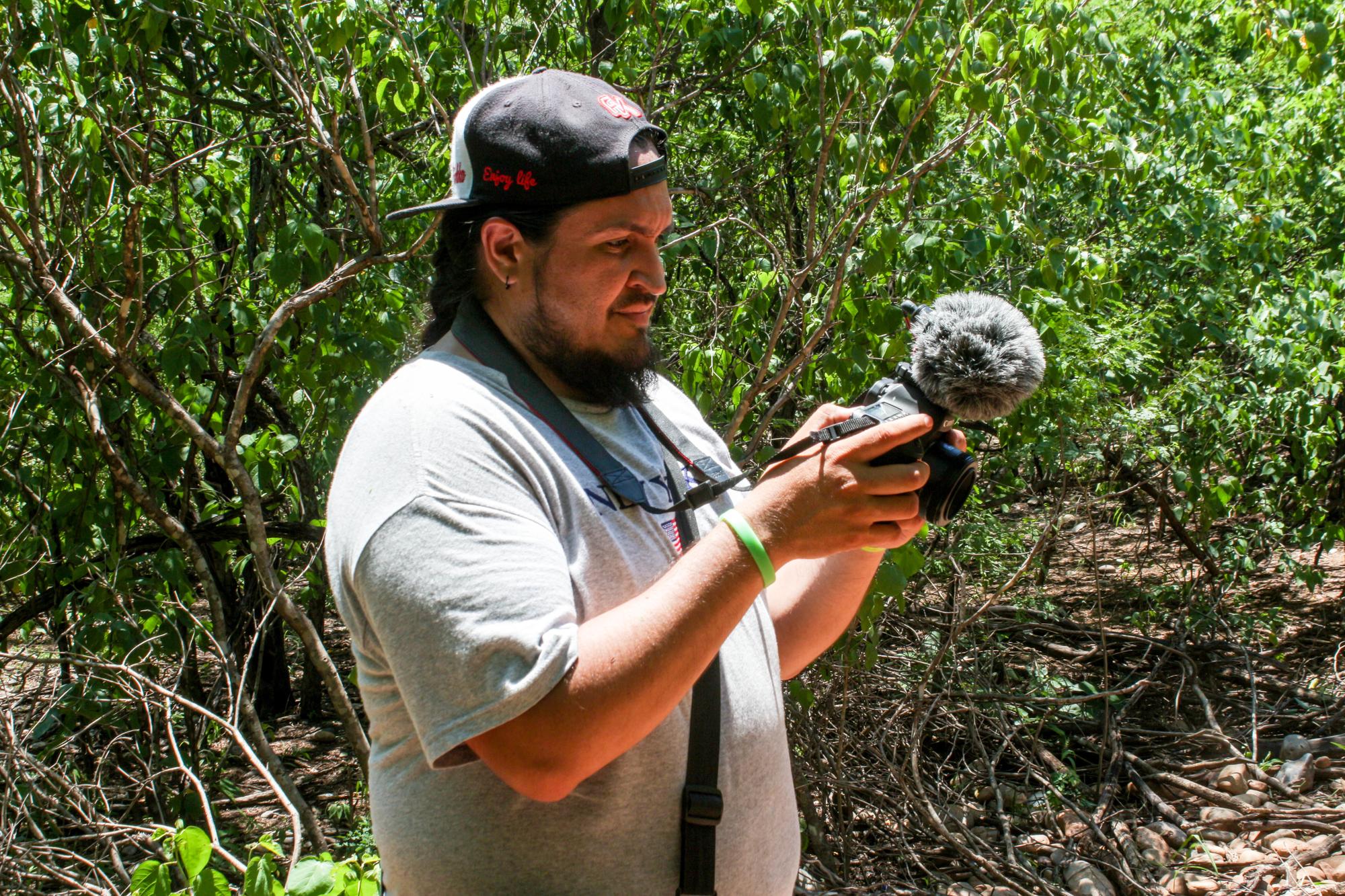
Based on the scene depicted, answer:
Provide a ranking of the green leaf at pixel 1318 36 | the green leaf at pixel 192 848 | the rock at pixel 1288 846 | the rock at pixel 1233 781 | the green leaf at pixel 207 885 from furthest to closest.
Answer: the rock at pixel 1233 781
the rock at pixel 1288 846
the green leaf at pixel 1318 36
the green leaf at pixel 207 885
the green leaf at pixel 192 848

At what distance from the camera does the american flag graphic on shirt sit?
1.44 metres

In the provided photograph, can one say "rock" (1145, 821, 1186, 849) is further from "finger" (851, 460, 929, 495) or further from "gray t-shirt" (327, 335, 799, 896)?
"finger" (851, 460, 929, 495)

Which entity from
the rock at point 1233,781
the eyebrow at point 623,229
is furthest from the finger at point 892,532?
the rock at point 1233,781

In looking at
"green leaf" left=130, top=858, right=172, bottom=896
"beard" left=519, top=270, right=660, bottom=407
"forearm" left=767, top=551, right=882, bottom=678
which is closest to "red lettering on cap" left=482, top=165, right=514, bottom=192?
"beard" left=519, top=270, right=660, bottom=407

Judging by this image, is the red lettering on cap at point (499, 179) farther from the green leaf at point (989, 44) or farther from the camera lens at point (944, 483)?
the green leaf at point (989, 44)

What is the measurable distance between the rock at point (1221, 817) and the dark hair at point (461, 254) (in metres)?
3.94

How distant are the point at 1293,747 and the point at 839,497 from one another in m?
4.57

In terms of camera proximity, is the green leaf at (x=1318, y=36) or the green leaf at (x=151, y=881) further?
the green leaf at (x=1318, y=36)

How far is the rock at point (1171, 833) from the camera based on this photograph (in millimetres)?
4223

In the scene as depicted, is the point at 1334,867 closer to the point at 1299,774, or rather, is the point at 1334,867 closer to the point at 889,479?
the point at 1299,774

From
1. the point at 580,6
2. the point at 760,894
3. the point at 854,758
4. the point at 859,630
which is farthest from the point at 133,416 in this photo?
the point at 760,894

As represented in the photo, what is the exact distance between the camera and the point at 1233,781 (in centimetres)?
454

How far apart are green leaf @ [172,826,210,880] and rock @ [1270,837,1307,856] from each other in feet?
12.7

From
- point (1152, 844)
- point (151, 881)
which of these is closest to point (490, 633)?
point (151, 881)
